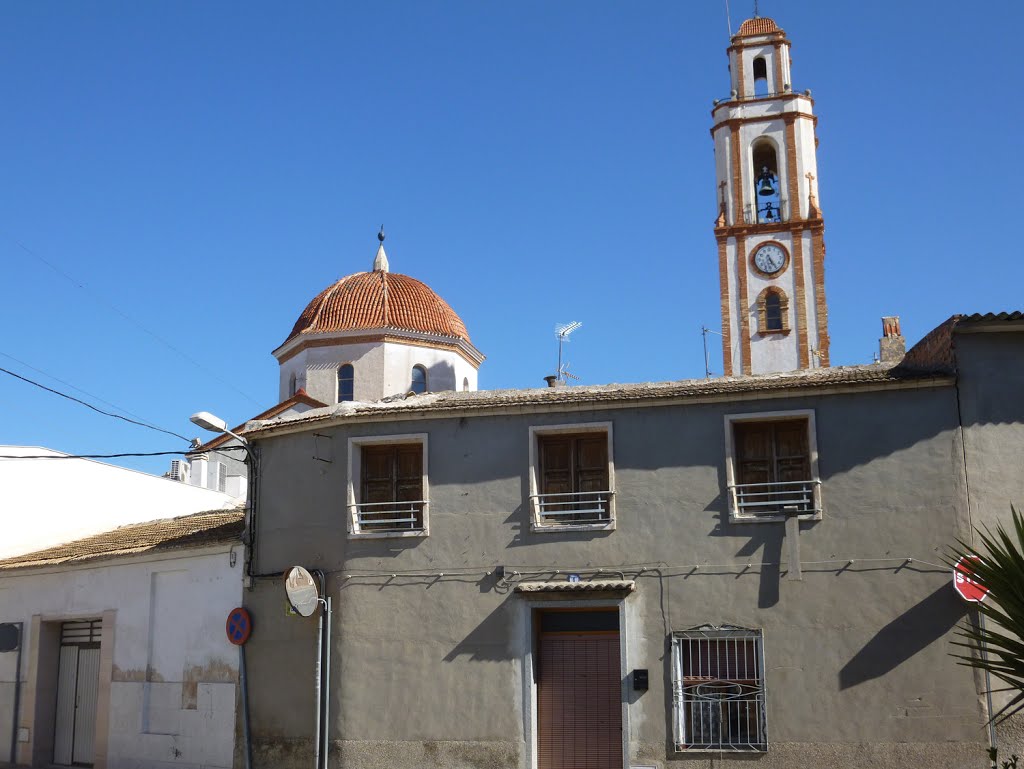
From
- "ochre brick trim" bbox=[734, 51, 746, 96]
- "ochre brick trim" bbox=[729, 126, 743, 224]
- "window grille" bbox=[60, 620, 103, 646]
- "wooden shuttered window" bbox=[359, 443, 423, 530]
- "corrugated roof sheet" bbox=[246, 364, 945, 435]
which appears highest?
"ochre brick trim" bbox=[734, 51, 746, 96]

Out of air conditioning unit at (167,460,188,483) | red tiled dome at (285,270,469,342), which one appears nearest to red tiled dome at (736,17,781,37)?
red tiled dome at (285,270,469,342)

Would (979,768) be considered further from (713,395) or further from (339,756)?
(339,756)

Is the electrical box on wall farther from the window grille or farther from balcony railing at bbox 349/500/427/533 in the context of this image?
the window grille

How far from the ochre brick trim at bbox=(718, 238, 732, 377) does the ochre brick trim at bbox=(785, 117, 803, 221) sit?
2485 millimetres

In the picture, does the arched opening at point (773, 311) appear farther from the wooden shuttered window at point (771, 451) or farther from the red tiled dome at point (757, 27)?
the wooden shuttered window at point (771, 451)

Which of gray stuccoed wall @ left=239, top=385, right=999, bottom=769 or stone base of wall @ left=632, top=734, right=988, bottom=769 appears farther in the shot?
gray stuccoed wall @ left=239, top=385, right=999, bottom=769

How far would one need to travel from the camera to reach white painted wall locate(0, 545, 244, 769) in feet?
63.3

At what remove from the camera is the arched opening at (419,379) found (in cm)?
3528

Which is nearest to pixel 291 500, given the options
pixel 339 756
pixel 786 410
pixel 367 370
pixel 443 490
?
pixel 443 490

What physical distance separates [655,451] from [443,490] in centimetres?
328

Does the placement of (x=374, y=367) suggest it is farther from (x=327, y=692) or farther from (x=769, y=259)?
(x=327, y=692)

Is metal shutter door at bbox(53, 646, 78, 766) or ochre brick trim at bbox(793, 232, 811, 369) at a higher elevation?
ochre brick trim at bbox(793, 232, 811, 369)

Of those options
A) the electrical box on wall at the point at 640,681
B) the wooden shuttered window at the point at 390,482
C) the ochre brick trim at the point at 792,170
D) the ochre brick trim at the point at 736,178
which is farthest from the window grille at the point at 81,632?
the ochre brick trim at the point at 792,170

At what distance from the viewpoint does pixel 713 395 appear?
17.3m
